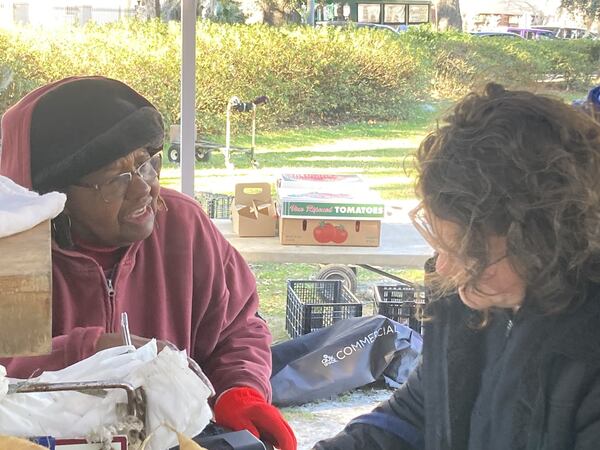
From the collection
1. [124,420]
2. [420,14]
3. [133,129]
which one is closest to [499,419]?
[124,420]

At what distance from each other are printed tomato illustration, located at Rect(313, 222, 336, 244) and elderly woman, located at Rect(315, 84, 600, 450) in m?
2.61

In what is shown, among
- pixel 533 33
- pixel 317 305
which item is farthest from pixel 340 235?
pixel 533 33

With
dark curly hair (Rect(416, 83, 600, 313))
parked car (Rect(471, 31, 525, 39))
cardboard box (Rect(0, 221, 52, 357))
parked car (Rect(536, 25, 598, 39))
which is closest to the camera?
cardboard box (Rect(0, 221, 52, 357))

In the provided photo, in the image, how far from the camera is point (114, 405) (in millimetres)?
657

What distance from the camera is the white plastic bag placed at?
2.09 feet

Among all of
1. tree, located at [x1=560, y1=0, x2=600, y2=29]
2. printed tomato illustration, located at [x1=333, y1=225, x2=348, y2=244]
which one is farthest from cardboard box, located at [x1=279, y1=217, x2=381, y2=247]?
tree, located at [x1=560, y1=0, x2=600, y2=29]

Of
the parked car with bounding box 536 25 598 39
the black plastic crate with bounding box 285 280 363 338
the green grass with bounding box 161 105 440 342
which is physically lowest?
the black plastic crate with bounding box 285 280 363 338

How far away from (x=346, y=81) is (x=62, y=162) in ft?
21.3

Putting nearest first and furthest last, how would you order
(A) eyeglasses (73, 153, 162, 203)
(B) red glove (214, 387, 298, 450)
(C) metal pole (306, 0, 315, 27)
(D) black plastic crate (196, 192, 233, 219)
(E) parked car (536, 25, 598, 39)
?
(B) red glove (214, 387, 298, 450) < (A) eyeglasses (73, 153, 162, 203) < (D) black plastic crate (196, 192, 233, 219) < (E) parked car (536, 25, 598, 39) < (C) metal pole (306, 0, 315, 27)

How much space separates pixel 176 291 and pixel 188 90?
1960 mm

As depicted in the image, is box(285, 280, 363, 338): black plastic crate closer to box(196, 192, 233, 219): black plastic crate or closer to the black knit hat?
box(196, 192, 233, 219): black plastic crate

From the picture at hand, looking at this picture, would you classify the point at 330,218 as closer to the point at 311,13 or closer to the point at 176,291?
the point at 176,291

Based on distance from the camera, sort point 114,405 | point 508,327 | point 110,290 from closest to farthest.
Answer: point 114,405, point 508,327, point 110,290

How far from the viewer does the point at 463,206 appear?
0.98m
